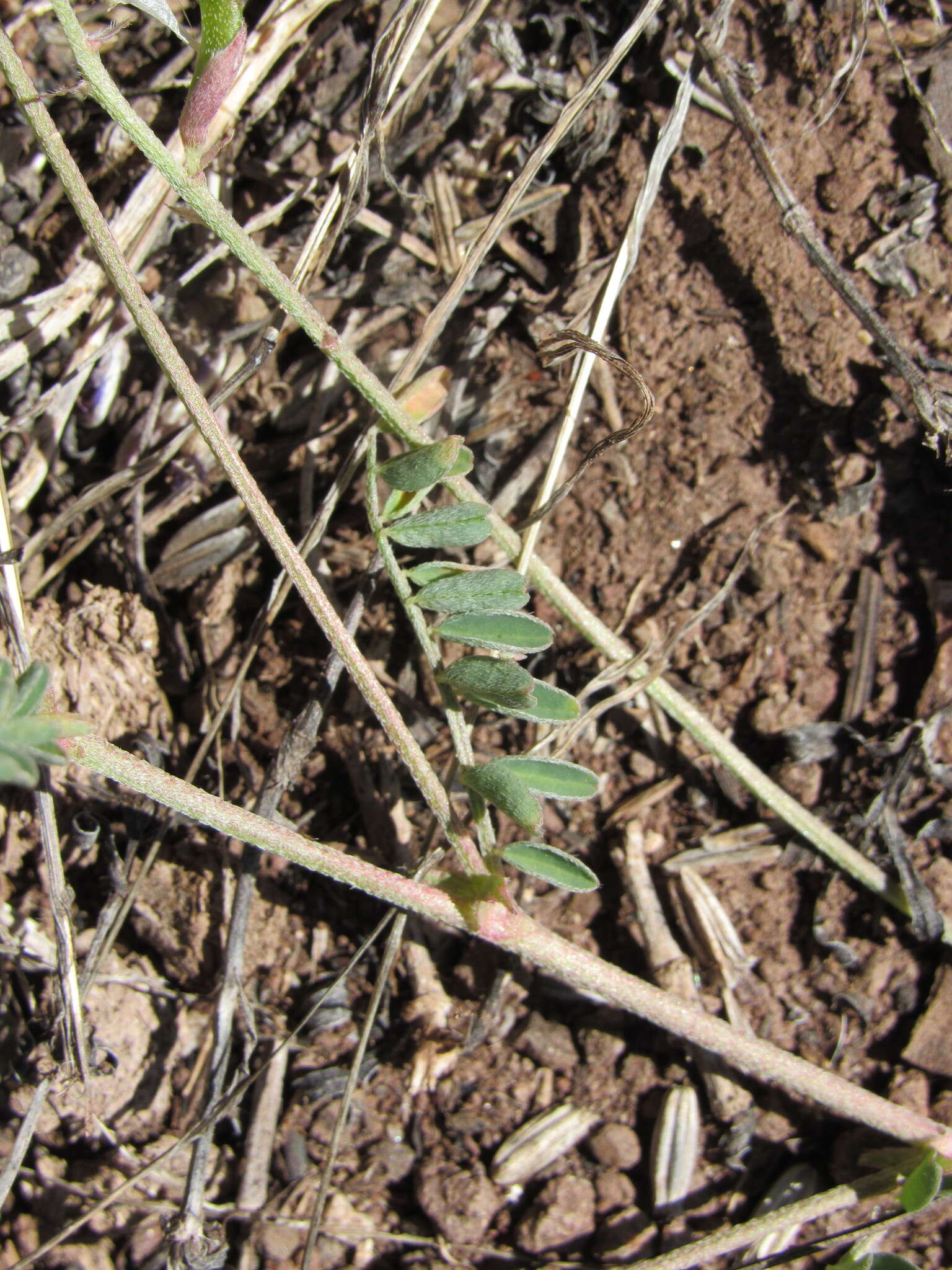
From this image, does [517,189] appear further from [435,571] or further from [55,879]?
[55,879]

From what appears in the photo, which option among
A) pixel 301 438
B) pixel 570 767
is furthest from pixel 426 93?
pixel 570 767

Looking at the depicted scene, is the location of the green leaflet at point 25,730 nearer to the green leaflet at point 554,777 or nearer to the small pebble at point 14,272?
the green leaflet at point 554,777

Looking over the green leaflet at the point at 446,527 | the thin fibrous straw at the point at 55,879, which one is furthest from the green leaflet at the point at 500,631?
the thin fibrous straw at the point at 55,879

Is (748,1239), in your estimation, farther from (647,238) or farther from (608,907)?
(647,238)

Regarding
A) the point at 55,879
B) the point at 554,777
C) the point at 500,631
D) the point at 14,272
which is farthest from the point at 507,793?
the point at 14,272

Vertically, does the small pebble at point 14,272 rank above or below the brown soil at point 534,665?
above

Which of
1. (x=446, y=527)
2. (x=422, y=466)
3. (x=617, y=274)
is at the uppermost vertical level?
(x=617, y=274)
